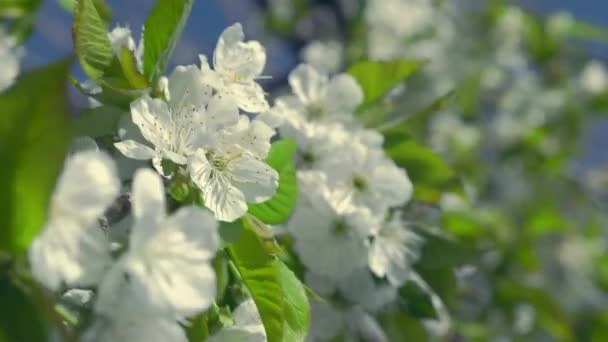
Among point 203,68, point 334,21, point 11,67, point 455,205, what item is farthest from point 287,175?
point 334,21

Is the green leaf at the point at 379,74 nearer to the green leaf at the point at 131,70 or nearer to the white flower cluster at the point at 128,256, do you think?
the green leaf at the point at 131,70

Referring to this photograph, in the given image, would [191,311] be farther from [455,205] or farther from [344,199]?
[455,205]

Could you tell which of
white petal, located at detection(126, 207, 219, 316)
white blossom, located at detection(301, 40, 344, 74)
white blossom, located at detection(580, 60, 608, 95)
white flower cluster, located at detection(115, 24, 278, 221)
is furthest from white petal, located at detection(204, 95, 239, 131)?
white blossom, located at detection(580, 60, 608, 95)

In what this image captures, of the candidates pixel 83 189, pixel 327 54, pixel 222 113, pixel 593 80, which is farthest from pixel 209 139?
pixel 593 80

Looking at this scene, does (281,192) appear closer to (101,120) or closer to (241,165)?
(241,165)

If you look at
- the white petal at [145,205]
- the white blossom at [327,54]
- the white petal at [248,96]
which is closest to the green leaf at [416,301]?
the white petal at [248,96]
